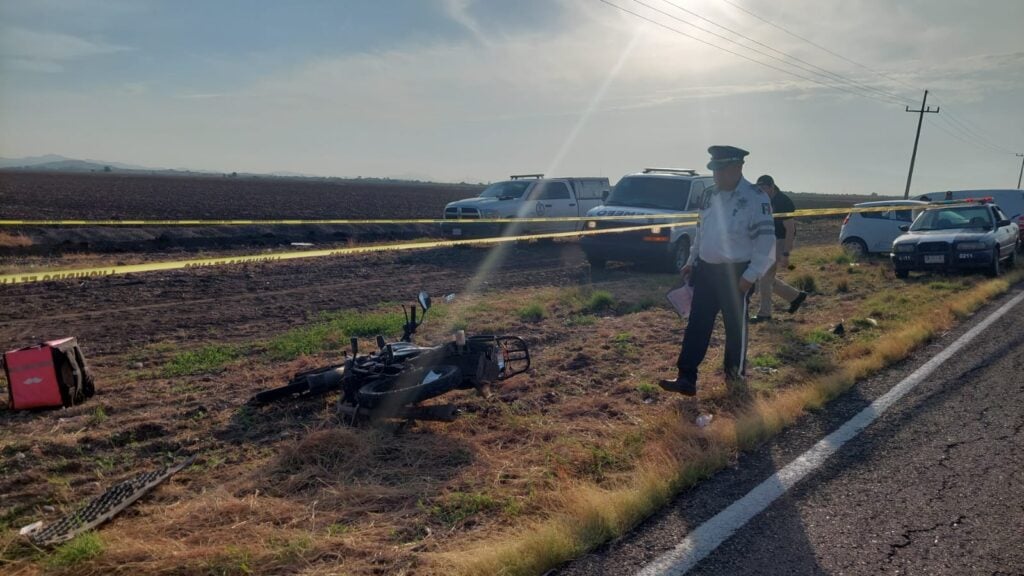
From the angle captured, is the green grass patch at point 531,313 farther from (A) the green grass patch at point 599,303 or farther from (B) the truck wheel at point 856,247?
(B) the truck wheel at point 856,247

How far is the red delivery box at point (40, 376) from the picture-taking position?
5418mm

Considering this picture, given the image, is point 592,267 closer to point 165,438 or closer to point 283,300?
point 283,300

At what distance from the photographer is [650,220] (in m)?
13.9

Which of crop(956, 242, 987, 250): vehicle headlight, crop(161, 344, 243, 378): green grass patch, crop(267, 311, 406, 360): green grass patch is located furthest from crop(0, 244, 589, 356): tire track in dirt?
crop(956, 242, 987, 250): vehicle headlight

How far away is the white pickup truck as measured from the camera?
19141mm

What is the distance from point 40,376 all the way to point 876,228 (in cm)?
1700

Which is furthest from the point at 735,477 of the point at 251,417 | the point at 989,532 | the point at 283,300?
the point at 283,300

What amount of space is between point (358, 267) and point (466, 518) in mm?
11822

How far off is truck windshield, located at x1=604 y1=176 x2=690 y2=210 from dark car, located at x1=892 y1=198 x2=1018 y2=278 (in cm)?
409

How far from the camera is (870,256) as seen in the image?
1777cm

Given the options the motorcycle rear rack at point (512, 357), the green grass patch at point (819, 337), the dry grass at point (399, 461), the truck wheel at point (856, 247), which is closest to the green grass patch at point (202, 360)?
the dry grass at point (399, 461)

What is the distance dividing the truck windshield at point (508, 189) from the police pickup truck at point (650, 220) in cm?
531

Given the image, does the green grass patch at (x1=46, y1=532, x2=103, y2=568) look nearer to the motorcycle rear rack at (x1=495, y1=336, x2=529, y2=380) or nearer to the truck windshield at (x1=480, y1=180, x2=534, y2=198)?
the motorcycle rear rack at (x1=495, y1=336, x2=529, y2=380)

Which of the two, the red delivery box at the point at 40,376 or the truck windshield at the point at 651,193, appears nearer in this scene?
the red delivery box at the point at 40,376
